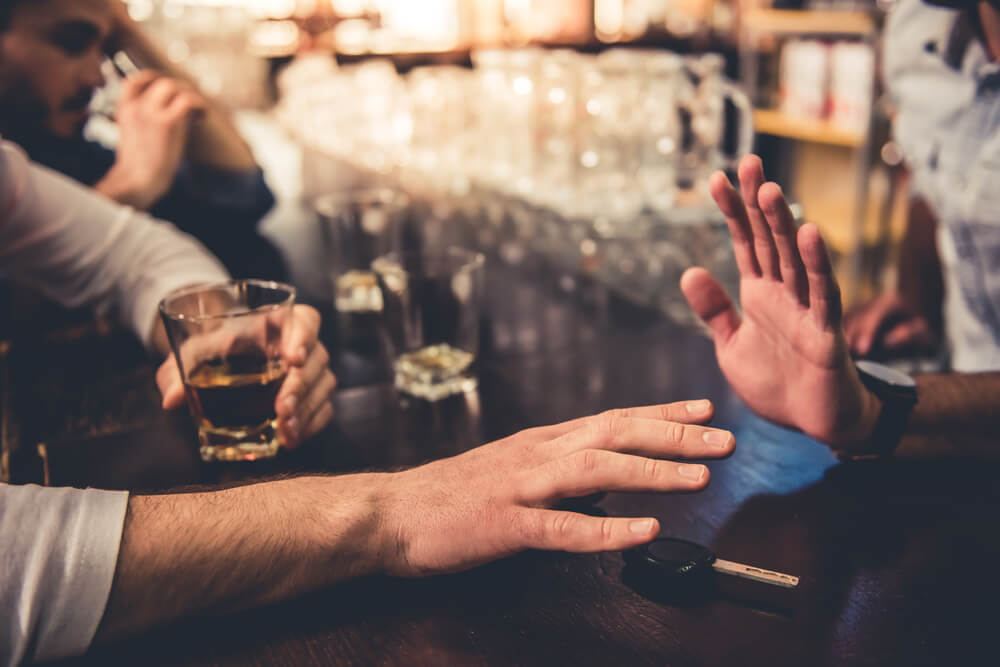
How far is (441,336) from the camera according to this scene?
1087mm

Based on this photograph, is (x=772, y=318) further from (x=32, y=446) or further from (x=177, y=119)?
(x=177, y=119)

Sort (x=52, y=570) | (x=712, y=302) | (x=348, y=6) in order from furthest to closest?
(x=348, y=6) → (x=712, y=302) → (x=52, y=570)

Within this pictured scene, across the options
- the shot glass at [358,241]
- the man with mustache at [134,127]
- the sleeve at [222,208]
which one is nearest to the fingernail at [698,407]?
the shot glass at [358,241]

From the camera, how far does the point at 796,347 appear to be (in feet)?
2.89

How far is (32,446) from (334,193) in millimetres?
1501

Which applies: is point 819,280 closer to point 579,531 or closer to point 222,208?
point 579,531

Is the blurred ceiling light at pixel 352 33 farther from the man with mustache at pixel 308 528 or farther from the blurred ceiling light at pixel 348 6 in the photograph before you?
the man with mustache at pixel 308 528

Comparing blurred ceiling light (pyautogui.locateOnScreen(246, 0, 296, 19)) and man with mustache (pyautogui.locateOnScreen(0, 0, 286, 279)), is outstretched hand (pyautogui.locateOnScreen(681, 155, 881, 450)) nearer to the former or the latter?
man with mustache (pyautogui.locateOnScreen(0, 0, 286, 279))

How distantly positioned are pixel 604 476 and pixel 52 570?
16.5 inches

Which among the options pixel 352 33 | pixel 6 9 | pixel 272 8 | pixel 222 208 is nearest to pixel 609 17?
pixel 352 33

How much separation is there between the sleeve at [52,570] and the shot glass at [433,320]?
47 cm

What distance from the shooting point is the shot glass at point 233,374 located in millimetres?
916

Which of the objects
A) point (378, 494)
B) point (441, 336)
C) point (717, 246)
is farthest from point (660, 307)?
point (378, 494)

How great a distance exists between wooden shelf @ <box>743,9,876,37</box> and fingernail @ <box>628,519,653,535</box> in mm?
3349
